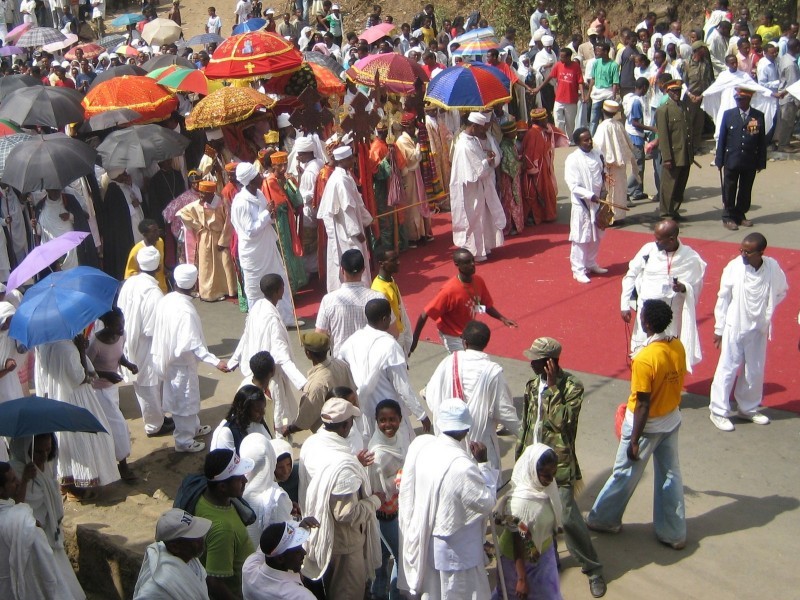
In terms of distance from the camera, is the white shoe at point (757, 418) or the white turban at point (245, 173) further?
the white turban at point (245, 173)

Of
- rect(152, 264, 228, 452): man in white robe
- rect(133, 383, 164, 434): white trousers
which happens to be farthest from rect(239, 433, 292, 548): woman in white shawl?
rect(133, 383, 164, 434): white trousers

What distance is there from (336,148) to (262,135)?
232 cm

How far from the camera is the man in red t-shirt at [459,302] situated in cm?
821

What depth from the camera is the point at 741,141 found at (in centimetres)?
1238

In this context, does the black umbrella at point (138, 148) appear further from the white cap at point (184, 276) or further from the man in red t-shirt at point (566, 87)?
the man in red t-shirt at point (566, 87)

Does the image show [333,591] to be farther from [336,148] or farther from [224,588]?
[336,148]

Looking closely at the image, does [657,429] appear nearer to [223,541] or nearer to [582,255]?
[223,541]

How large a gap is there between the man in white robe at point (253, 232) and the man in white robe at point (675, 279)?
379cm

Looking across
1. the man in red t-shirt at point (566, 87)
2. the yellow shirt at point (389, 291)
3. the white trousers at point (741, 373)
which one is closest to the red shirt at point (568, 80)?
the man in red t-shirt at point (566, 87)

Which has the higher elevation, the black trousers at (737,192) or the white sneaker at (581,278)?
the black trousers at (737,192)

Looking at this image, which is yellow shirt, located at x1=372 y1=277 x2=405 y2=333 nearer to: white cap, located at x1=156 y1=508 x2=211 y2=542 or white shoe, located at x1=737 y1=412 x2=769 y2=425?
white shoe, located at x1=737 y1=412 x2=769 y2=425

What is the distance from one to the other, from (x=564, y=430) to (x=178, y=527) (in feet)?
8.62

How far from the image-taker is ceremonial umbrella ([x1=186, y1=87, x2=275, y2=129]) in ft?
40.7

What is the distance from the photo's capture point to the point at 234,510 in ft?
17.3
